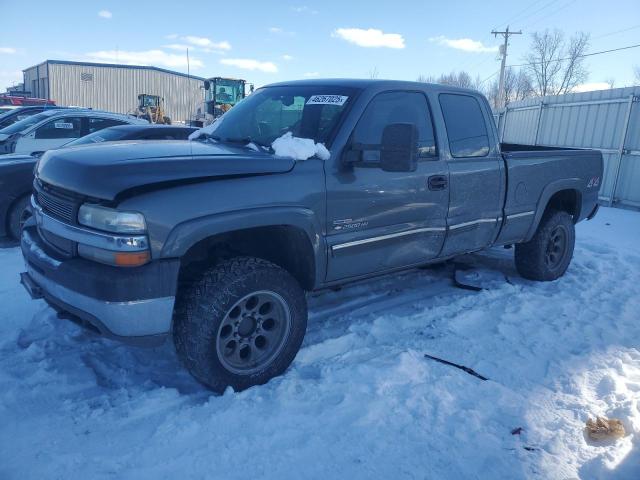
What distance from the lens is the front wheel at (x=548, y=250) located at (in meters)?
5.30

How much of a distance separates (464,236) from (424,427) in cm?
203

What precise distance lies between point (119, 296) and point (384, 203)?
6.19ft

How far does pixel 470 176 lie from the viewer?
4.25 metres

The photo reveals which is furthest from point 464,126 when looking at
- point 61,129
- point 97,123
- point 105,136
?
point 61,129

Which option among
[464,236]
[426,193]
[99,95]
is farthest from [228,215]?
[99,95]

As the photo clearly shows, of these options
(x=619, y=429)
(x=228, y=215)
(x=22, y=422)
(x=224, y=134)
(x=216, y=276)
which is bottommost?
(x=22, y=422)

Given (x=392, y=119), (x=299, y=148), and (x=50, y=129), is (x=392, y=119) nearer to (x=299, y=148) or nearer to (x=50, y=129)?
(x=299, y=148)

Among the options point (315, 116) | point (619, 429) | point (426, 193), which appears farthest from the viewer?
point (426, 193)

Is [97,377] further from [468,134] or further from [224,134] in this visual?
[468,134]

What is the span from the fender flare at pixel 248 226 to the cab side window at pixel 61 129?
23.3ft

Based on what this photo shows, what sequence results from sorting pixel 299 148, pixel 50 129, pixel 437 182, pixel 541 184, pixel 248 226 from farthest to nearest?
pixel 50 129 → pixel 541 184 → pixel 437 182 → pixel 299 148 → pixel 248 226

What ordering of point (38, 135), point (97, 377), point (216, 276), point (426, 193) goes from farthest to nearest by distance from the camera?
point (38, 135) → point (426, 193) → point (97, 377) → point (216, 276)

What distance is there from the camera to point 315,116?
3.59m

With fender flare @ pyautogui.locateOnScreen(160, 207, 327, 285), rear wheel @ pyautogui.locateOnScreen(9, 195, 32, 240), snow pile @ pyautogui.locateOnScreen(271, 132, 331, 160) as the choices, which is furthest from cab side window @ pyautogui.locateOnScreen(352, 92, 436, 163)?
rear wheel @ pyautogui.locateOnScreen(9, 195, 32, 240)
